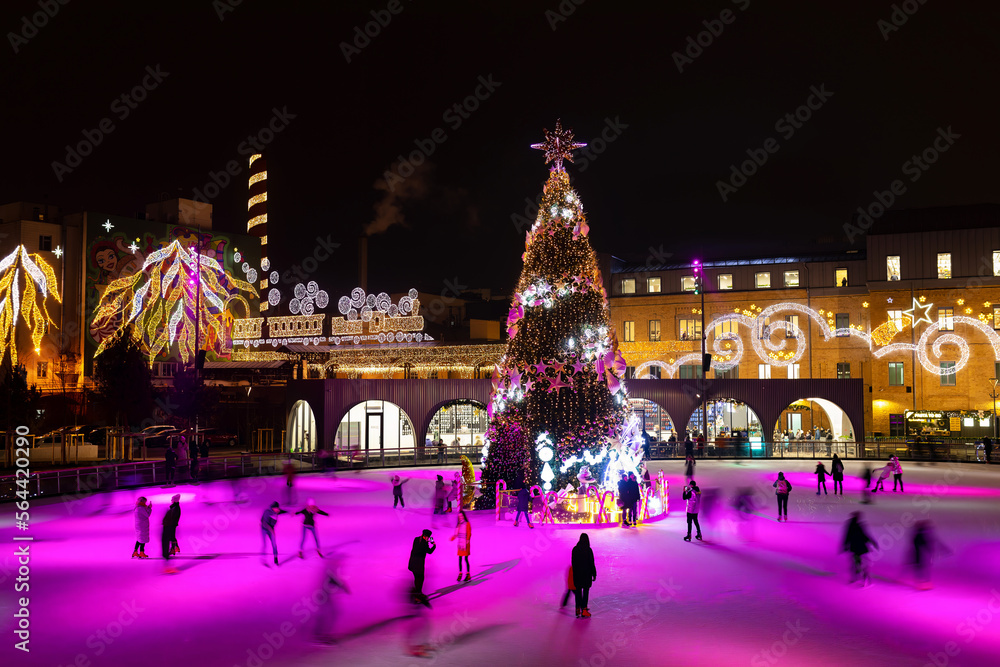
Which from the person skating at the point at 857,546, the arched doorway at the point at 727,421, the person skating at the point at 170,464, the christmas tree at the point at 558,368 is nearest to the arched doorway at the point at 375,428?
the person skating at the point at 170,464

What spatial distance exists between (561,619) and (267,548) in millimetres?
7261

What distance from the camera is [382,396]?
132ft

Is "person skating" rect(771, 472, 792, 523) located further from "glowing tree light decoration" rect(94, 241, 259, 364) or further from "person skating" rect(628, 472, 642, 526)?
"glowing tree light decoration" rect(94, 241, 259, 364)

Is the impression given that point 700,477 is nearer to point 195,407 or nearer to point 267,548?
point 267,548

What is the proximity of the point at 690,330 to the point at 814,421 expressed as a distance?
983 cm

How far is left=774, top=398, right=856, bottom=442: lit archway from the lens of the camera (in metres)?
46.8

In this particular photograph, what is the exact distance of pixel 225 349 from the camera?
2763 inches

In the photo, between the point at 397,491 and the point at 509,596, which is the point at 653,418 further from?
the point at 509,596

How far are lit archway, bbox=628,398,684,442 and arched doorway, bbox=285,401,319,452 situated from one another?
17154 mm

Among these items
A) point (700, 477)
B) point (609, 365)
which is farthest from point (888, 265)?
point (609, 365)

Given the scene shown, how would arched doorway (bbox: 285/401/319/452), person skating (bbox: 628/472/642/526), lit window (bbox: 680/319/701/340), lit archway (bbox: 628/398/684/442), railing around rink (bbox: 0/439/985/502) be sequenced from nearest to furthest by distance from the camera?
1. person skating (bbox: 628/472/642/526)
2. railing around rink (bbox: 0/439/985/502)
3. arched doorway (bbox: 285/401/319/452)
4. lit archway (bbox: 628/398/684/442)
5. lit window (bbox: 680/319/701/340)

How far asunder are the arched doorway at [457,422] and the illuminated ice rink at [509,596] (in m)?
19.6

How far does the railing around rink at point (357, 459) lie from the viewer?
25219 millimetres

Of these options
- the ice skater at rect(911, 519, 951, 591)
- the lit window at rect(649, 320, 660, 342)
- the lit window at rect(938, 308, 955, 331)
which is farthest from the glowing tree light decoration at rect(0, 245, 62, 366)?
the ice skater at rect(911, 519, 951, 591)
